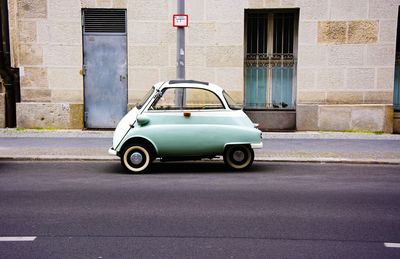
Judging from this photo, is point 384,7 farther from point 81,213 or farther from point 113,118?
point 81,213

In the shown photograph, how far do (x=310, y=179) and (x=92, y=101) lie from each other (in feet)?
25.9

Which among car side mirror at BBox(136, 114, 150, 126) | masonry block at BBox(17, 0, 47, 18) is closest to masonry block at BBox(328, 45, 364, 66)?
car side mirror at BBox(136, 114, 150, 126)

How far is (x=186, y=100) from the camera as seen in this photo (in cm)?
877

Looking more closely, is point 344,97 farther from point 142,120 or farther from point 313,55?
point 142,120

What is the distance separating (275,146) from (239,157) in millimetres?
2667

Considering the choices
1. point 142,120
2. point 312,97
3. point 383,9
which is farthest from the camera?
point 312,97

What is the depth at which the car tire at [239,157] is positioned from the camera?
8867 millimetres

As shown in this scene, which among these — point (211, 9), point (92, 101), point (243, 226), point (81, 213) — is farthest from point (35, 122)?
point (243, 226)

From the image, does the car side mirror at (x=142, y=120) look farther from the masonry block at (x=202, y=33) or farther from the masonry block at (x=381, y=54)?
the masonry block at (x=381, y=54)

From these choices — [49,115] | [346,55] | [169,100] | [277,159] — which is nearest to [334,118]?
[346,55]

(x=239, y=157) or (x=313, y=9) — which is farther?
(x=313, y=9)

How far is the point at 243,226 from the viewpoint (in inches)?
214

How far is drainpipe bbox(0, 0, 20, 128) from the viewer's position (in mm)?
13969

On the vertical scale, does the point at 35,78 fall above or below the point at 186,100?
above
